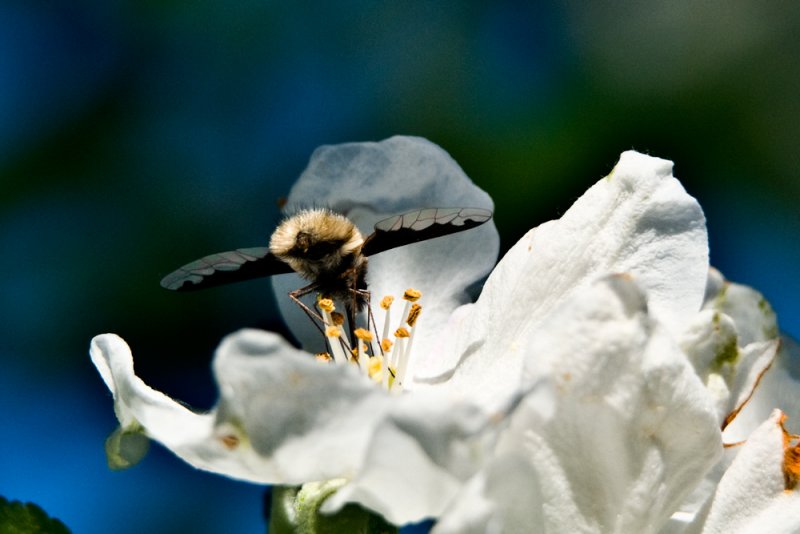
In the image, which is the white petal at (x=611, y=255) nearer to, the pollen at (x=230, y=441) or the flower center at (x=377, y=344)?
the flower center at (x=377, y=344)

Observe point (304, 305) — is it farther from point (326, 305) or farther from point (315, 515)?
point (315, 515)

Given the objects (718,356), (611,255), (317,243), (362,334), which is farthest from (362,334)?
(718,356)

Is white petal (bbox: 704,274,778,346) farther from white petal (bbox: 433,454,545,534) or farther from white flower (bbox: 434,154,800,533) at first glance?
white petal (bbox: 433,454,545,534)

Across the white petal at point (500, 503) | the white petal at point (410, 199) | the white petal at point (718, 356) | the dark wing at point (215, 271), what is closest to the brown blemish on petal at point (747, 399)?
the white petal at point (718, 356)

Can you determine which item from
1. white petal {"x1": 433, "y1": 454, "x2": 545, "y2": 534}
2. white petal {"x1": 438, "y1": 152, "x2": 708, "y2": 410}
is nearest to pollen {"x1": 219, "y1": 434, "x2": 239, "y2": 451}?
white petal {"x1": 433, "y1": 454, "x2": 545, "y2": 534}

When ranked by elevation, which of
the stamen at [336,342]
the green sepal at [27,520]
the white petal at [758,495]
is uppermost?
the white petal at [758,495]

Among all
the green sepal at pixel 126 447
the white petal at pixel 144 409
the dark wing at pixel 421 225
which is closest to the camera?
the white petal at pixel 144 409
